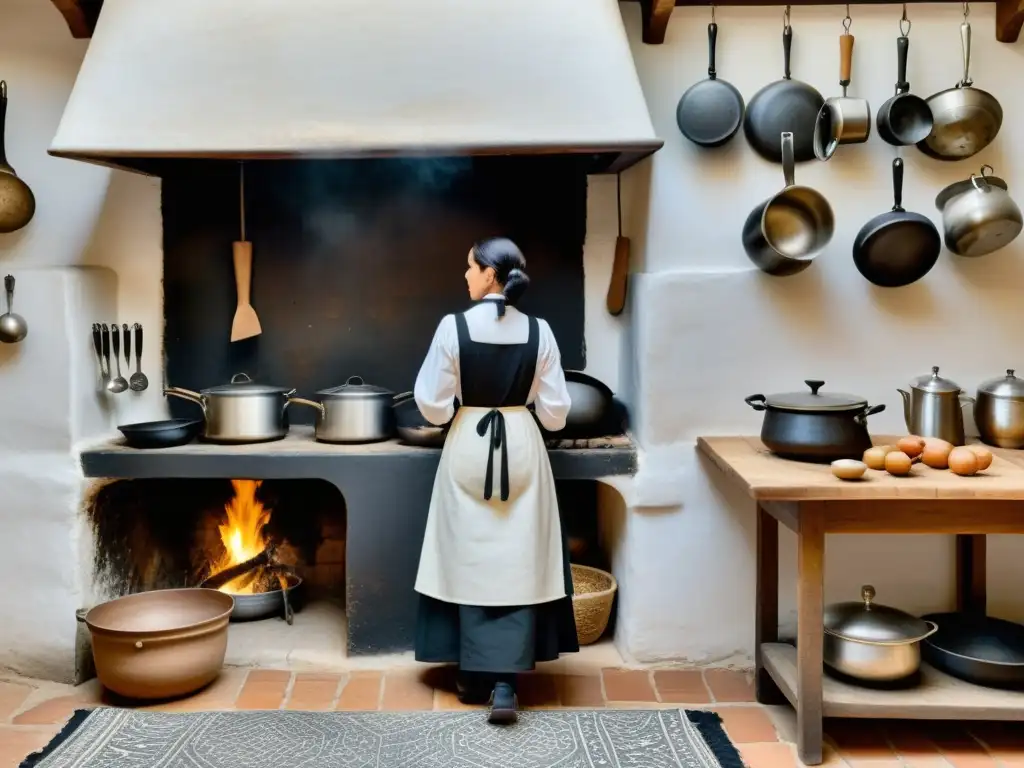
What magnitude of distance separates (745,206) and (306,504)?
2330 mm

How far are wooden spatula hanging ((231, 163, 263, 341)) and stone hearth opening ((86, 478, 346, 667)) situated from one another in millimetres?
713

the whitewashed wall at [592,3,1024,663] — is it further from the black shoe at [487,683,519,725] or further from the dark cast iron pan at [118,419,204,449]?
the dark cast iron pan at [118,419,204,449]

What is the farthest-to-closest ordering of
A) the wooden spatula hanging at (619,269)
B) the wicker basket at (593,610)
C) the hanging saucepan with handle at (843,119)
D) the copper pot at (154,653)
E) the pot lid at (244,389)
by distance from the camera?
1. the wooden spatula hanging at (619,269)
2. the wicker basket at (593,610)
3. the pot lid at (244,389)
4. the hanging saucepan with handle at (843,119)
5. the copper pot at (154,653)

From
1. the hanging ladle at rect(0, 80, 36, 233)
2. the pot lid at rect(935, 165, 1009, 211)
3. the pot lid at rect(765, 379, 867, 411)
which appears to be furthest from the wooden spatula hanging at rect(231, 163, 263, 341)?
the pot lid at rect(935, 165, 1009, 211)

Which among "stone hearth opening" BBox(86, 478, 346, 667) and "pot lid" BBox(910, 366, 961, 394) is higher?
"pot lid" BBox(910, 366, 961, 394)

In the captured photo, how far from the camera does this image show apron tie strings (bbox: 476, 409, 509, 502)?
3.20 meters

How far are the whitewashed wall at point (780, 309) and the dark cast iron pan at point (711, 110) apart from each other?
8cm

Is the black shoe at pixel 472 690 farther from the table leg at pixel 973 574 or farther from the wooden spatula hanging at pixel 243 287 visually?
the table leg at pixel 973 574

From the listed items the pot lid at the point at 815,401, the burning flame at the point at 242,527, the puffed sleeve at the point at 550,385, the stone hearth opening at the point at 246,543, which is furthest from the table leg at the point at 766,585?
the burning flame at the point at 242,527

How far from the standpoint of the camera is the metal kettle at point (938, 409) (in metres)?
3.40

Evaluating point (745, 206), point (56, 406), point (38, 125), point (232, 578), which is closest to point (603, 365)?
point (745, 206)

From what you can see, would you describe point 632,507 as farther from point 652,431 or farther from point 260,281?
point 260,281

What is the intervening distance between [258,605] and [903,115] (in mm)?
3250

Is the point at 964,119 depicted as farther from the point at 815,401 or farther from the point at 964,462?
the point at 964,462
